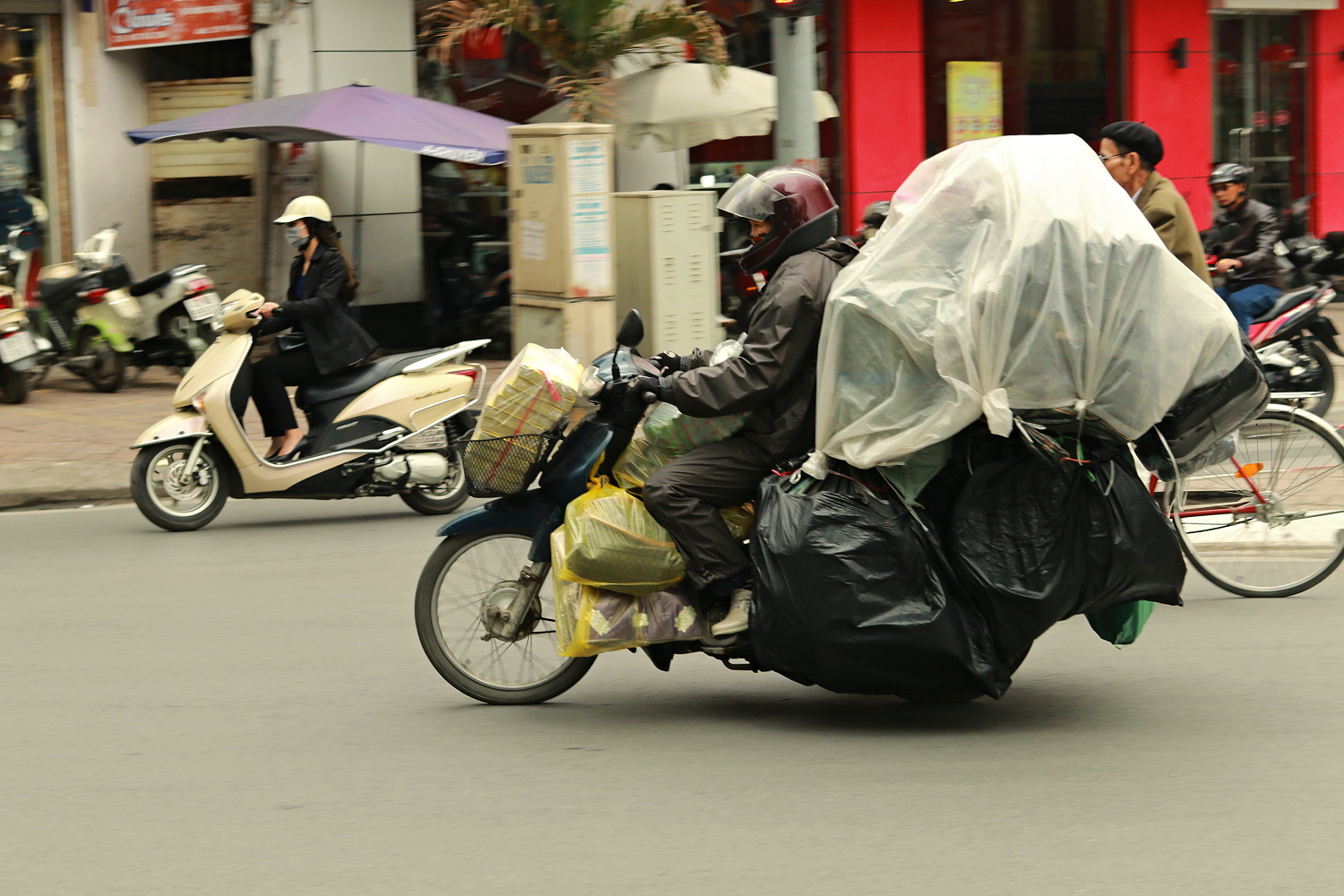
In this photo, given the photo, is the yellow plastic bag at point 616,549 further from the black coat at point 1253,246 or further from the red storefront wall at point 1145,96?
the red storefront wall at point 1145,96

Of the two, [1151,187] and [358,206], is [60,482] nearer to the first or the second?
[358,206]

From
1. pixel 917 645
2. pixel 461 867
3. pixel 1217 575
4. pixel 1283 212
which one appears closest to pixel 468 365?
pixel 1217 575

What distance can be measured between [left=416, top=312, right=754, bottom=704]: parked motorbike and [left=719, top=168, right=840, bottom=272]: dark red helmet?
0.53m

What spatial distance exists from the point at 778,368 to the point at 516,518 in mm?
985

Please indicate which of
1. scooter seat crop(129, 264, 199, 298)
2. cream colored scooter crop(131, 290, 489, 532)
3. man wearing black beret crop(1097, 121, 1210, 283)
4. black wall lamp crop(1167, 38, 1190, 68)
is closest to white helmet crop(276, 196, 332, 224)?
cream colored scooter crop(131, 290, 489, 532)

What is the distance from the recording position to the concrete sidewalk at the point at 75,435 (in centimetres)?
946

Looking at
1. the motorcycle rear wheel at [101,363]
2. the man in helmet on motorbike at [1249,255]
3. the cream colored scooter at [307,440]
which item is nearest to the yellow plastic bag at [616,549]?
the cream colored scooter at [307,440]

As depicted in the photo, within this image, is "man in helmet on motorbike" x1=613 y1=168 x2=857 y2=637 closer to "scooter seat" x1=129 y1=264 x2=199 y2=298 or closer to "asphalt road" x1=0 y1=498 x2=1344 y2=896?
"asphalt road" x1=0 y1=498 x2=1344 y2=896

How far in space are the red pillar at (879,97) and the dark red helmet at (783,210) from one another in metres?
11.8

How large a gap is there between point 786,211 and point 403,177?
11.3 metres

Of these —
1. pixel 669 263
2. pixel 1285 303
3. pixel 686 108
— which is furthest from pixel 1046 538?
pixel 686 108

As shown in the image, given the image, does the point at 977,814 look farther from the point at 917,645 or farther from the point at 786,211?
the point at 786,211

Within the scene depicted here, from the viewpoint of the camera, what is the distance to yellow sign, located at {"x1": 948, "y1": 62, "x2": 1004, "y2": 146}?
16828 millimetres

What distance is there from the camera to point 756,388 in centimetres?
459
